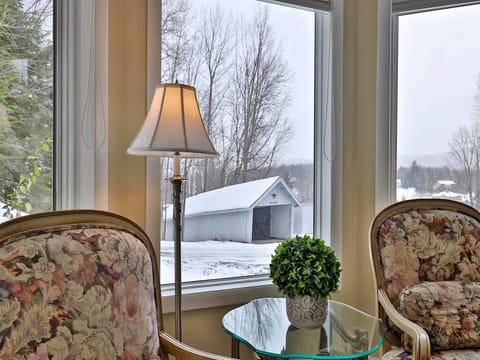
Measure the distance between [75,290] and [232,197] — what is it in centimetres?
103

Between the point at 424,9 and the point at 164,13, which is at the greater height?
the point at 424,9

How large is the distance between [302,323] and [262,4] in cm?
152

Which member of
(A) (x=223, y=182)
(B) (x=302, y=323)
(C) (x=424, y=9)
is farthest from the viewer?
(C) (x=424, y=9)

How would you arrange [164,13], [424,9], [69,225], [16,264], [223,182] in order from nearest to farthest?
[16,264] → [69,225] → [164,13] → [223,182] → [424,9]

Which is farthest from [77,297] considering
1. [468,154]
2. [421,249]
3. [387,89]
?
[468,154]

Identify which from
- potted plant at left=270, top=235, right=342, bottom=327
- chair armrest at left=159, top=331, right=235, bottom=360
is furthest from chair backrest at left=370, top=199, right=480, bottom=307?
chair armrest at left=159, top=331, right=235, bottom=360

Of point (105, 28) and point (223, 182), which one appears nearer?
point (105, 28)

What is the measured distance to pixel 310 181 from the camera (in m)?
2.44

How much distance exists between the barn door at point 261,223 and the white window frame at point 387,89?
23.0 inches

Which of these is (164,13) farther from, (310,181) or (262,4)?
(310,181)

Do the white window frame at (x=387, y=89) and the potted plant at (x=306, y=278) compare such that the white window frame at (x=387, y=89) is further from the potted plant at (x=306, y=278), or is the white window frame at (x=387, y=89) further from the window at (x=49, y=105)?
the window at (x=49, y=105)

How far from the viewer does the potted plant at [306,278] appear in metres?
1.69

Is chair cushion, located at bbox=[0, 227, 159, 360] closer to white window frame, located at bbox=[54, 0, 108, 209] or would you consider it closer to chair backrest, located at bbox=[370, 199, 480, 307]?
white window frame, located at bbox=[54, 0, 108, 209]

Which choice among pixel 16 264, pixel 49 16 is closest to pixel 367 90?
pixel 49 16
